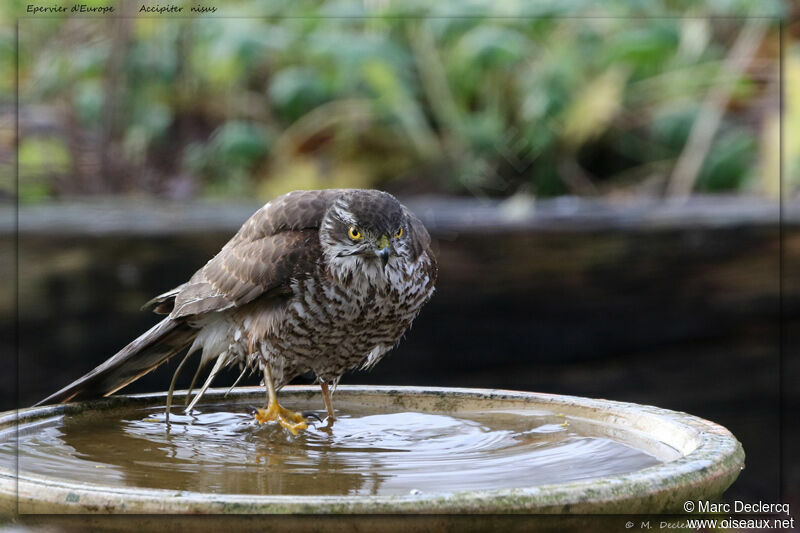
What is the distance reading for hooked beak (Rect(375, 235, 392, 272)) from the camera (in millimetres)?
2863

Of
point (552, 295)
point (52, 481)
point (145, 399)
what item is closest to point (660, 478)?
point (52, 481)

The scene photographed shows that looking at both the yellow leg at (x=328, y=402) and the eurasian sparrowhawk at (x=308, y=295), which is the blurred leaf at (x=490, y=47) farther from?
the yellow leg at (x=328, y=402)

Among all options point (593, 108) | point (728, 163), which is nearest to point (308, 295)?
point (593, 108)

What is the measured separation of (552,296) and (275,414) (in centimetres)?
231

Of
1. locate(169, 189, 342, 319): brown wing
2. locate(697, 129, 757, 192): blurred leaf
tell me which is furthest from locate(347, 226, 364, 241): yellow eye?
locate(697, 129, 757, 192): blurred leaf

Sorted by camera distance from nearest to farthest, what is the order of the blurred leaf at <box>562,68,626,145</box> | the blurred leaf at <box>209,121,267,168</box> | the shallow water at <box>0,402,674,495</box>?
the shallow water at <box>0,402,674,495</box>
the blurred leaf at <box>562,68,626,145</box>
the blurred leaf at <box>209,121,267,168</box>

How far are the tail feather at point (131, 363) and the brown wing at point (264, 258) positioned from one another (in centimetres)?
8

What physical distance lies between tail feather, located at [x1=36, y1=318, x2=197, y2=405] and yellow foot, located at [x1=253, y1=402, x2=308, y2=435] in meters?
0.42

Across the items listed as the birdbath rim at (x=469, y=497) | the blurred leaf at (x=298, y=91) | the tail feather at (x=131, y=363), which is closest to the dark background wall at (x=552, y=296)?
the blurred leaf at (x=298, y=91)

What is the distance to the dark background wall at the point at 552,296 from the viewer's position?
4.34m

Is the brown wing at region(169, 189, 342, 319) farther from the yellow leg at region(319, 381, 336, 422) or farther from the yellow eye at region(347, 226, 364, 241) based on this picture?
the yellow leg at region(319, 381, 336, 422)

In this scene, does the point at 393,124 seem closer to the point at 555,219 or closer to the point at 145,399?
the point at 555,219

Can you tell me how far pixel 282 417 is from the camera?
2.76 meters

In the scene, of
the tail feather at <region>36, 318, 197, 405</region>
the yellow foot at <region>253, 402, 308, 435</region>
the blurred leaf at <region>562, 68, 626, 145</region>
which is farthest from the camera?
the blurred leaf at <region>562, 68, 626, 145</region>
